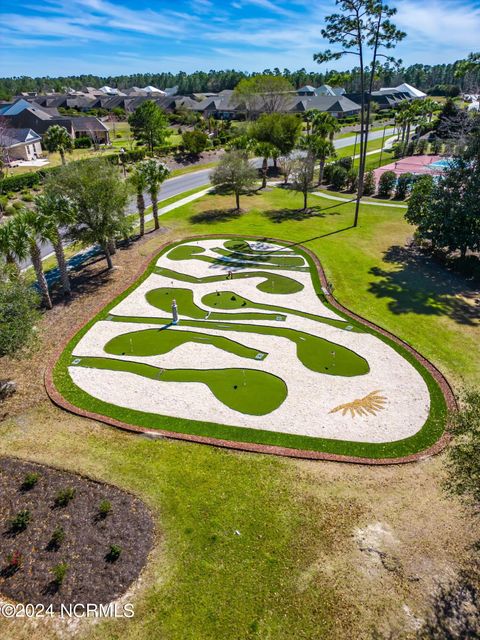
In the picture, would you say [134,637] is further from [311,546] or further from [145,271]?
[145,271]

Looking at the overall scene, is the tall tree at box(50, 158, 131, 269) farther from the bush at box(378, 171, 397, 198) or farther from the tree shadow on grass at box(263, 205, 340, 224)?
the bush at box(378, 171, 397, 198)

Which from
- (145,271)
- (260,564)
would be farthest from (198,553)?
(145,271)

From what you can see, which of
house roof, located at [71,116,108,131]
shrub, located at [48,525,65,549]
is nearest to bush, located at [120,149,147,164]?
house roof, located at [71,116,108,131]

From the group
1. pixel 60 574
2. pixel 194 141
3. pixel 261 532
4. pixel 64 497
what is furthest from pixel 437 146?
pixel 60 574

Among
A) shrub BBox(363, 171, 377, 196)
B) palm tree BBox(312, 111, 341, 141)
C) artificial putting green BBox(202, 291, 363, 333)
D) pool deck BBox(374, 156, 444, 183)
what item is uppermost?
palm tree BBox(312, 111, 341, 141)

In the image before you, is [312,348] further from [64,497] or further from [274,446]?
[64,497]
